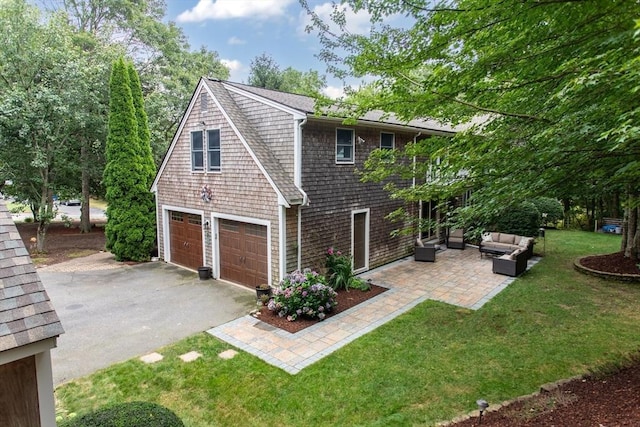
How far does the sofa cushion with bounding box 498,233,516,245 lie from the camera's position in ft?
48.6

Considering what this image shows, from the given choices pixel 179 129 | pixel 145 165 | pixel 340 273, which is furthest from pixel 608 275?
pixel 145 165

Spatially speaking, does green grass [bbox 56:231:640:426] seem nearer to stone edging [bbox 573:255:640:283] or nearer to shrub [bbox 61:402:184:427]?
shrub [bbox 61:402:184:427]

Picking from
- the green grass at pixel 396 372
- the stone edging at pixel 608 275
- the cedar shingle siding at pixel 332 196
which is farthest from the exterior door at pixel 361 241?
the stone edging at pixel 608 275

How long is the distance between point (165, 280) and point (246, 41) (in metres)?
22.7

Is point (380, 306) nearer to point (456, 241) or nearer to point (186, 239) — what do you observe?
point (186, 239)

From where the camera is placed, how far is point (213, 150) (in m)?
12.2

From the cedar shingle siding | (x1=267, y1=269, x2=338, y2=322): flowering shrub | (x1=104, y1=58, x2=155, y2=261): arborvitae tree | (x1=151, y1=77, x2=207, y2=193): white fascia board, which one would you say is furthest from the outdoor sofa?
(x1=104, y1=58, x2=155, y2=261): arborvitae tree

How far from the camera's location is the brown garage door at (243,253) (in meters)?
11.1

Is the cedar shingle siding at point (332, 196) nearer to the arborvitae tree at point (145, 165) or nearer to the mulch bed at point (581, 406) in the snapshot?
the mulch bed at point (581, 406)

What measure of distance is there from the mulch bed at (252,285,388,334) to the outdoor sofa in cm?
565

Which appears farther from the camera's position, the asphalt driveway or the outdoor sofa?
the outdoor sofa

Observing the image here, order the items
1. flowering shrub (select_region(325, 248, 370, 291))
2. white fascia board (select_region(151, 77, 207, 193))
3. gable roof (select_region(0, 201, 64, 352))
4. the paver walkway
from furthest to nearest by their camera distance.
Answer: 1. white fascia board (select_region(151, 77, 207, 193))
2. flowering shrub (select_region(325, 248, 370, 291))
3. the paver walkway
4. gable roof (select_region(0, 201, 64, 352))

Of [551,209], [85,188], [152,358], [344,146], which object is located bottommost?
[152,358]

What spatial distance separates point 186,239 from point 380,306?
7906 millimetres
